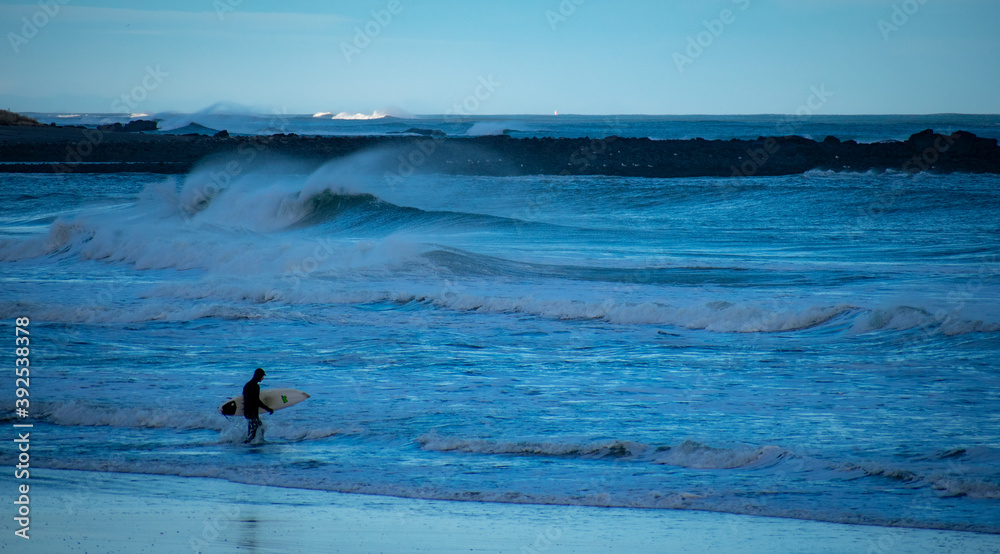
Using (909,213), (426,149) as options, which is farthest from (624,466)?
(426,149)

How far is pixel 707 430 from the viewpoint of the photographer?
7887 millimetres

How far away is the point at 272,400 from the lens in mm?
8227

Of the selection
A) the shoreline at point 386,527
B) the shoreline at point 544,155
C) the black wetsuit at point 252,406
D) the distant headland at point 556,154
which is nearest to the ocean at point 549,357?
the black wetsuit at point 252,406

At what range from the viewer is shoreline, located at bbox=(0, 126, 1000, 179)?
37.6 m

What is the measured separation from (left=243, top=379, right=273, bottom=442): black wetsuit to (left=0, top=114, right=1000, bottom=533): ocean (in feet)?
0.40

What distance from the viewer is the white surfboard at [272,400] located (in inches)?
310

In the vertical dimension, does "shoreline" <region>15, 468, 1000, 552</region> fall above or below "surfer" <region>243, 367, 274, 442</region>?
below

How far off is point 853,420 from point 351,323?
7693 millimetres

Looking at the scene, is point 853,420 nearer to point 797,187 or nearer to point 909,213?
point 909,213

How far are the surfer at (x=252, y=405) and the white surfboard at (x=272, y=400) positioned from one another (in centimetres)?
11

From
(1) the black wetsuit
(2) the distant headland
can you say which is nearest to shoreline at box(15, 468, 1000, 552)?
(1) the black wetsuit

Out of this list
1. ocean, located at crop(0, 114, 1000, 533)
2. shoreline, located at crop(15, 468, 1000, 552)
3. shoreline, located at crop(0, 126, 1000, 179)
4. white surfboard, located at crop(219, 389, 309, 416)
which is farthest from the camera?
shoreline, located at crop(0, 126, 1000, 179)

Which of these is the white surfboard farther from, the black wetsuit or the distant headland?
the distant headland

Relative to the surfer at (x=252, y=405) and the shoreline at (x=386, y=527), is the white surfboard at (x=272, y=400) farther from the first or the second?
the shoreline at (x=386, y=527)
